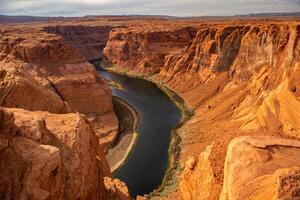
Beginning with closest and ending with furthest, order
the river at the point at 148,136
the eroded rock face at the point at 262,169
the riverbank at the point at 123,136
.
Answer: the eroded rock face at the point at 262,169 < the river at the point at 148,136 < the riverbank at the point at 123,136

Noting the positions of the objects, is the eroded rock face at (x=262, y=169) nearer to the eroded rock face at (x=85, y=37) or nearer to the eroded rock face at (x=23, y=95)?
the eroded rock face at (x=23, y=95)

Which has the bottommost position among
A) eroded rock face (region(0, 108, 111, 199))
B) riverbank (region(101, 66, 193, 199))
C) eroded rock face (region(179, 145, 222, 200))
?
riverbank (region(101, 66, 193, 199))

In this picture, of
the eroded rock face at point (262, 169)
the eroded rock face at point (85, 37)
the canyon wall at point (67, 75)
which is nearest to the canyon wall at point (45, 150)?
the eroded rock face at point (262, 169)

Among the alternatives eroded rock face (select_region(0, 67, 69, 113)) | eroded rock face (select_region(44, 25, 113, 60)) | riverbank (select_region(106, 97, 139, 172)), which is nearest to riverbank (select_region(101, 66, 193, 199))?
riverbank (select_region(106, 97, 139, 172))

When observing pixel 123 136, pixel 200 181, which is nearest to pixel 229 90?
pixel 123 136

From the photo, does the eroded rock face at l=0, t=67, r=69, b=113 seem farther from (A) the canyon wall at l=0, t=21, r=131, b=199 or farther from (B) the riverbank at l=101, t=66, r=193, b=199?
(B) the riverbank at l=101, t=66, r=193, b=199

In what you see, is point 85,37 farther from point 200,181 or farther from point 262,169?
point 262,169
